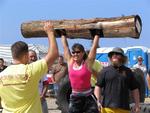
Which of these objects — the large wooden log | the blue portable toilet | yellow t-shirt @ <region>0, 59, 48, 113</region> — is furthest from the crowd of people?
the blue portable toilet

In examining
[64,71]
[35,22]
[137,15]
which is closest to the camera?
[137,15]

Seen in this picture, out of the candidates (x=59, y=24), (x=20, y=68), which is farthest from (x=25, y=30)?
(x=20, y=68)

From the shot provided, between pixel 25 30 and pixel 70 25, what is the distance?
0.91 m

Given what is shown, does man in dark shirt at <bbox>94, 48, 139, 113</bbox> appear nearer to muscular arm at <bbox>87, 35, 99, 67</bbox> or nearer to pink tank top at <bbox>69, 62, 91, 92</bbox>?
muscular arm at <bbox>87, 35, 99, 67</bbox>

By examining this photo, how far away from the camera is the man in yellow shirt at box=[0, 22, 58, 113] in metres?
5.74

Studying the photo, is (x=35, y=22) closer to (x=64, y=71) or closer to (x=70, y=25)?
(x=70, y=25)

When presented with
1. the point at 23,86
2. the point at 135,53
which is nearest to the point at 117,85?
the point at 23,86

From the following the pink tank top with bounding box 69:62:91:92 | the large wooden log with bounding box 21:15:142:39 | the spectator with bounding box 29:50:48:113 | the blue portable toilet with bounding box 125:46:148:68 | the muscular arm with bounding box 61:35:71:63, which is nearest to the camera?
the large wooden log with bounding box 21:15:142:39

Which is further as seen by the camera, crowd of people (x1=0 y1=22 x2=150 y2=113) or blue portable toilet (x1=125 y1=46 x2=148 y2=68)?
blue portable toilet (x1=125 y1=46 x2=148 y2=68)

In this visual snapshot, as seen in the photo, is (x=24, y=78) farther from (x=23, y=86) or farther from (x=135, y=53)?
(x=135, y=53)

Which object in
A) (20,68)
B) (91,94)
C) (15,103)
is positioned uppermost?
(20,68)

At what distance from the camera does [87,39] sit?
8242 mm

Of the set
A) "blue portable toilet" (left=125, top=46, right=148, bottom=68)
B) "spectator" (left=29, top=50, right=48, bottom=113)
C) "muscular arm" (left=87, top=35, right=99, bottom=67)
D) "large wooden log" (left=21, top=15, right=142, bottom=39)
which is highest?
"large wooden log" (left=21, top=15, right=142, bottom=39)

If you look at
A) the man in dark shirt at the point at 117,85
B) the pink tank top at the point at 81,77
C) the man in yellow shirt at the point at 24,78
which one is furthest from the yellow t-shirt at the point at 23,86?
the pink tank top at the point at 81,77
